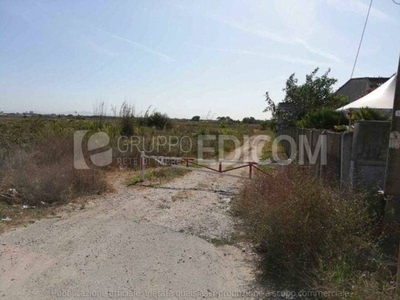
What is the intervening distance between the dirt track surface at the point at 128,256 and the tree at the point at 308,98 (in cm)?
2105

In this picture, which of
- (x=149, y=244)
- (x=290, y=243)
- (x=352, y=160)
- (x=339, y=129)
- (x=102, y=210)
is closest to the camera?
(x=290, y=243)

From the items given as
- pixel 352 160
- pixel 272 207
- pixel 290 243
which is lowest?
pixel 290 243

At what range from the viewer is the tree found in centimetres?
2623

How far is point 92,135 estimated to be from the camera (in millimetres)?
13250

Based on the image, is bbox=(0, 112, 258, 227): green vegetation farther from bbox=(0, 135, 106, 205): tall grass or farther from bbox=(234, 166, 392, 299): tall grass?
bbox=(234, 166, 392, 299): tall grass

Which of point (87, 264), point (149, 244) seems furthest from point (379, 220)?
point (87, 264)

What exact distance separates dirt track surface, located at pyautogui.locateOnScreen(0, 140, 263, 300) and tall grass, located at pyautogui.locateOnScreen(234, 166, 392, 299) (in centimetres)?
47

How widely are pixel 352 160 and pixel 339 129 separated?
3.90 metres

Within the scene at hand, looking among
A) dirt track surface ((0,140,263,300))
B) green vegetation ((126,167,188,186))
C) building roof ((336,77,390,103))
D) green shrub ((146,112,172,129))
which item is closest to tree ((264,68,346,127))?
building roof ((336,77,390,103))

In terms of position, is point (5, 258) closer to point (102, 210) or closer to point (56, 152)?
point (102, 210)

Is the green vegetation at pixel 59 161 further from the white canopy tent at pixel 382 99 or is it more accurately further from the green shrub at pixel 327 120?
the white canopy tent at pixel 382 99

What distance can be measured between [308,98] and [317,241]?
24.8 meters

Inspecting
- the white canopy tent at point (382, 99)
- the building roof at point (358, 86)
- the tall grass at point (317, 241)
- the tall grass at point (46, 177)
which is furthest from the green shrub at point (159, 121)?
the tall grass at point (317, 241)

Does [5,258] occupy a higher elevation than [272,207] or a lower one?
lower
